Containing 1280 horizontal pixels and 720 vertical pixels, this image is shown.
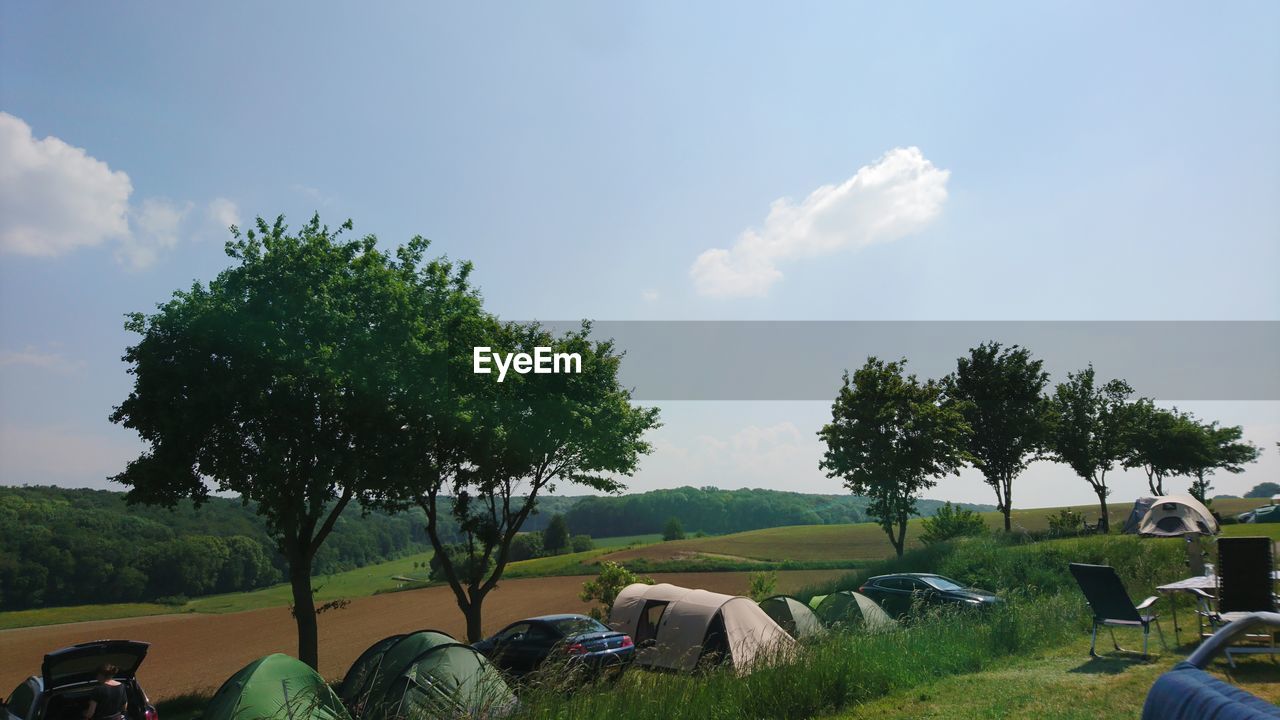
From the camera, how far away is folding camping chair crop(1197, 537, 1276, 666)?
36.3 feet

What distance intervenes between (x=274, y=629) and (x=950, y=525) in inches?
1623

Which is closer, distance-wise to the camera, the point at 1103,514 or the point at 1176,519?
the point at 1176,519

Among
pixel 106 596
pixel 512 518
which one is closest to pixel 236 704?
pixel 512 518

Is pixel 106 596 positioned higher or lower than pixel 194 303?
lower

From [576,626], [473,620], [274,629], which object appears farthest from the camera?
[274,629]

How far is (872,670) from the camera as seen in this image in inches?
453

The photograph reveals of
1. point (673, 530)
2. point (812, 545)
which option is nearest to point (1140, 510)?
point (812, 545)

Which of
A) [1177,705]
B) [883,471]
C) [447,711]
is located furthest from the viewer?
[883,471]

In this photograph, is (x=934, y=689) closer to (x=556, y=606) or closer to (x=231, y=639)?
(x=556, y=606)

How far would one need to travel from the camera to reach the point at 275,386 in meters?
Answer: 20.1

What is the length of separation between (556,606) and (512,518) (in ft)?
51.2

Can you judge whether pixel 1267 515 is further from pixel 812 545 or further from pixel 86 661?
pixel 86 661

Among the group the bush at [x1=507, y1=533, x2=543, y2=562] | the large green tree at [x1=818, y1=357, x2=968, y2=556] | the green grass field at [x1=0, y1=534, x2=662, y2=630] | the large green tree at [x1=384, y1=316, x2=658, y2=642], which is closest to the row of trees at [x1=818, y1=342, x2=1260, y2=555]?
the large green tree at [x1=818, y1=357, x2=968, y2=556]

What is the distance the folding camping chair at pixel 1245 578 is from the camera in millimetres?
11078
